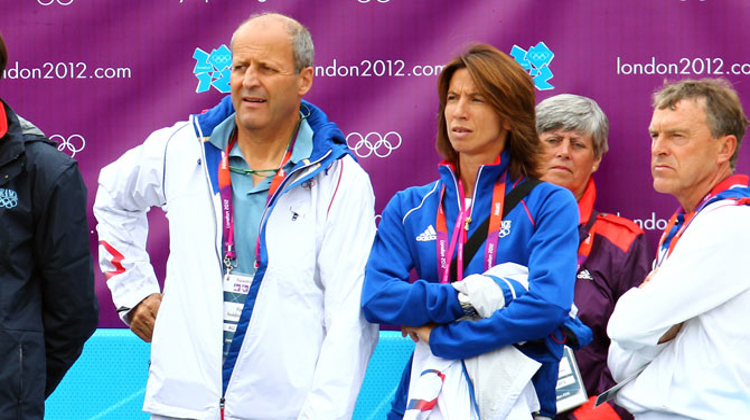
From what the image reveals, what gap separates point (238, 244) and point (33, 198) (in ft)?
2.06

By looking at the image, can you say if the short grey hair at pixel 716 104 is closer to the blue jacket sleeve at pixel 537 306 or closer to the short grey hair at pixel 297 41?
the blue jacket sleeve at pixel 537 306

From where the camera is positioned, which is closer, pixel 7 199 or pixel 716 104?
pixel 7 199

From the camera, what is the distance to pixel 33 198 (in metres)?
2.83

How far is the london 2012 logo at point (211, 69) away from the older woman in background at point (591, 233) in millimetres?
1342

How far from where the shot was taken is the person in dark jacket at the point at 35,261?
278cm

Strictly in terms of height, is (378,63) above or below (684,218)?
above

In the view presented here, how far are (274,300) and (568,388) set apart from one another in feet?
3.63

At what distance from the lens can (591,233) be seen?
395cm

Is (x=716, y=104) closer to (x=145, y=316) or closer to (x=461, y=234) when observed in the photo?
(x=461, y=234)

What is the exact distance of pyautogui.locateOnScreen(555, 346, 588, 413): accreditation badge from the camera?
351cm

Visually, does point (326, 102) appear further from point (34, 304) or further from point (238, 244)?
point (34, 304)

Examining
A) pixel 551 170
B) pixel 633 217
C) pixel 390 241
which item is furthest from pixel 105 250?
pixel 633 217

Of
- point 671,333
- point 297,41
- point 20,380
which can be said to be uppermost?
point 297,41

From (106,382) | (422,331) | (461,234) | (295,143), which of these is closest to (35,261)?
(295,143)
